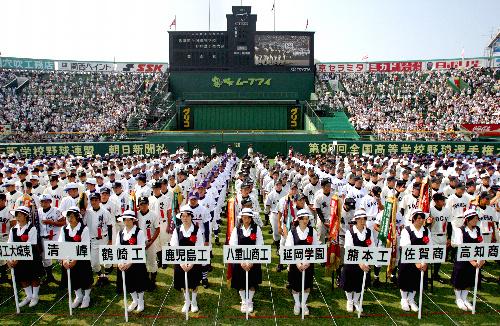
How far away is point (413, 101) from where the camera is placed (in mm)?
Answer: 45094

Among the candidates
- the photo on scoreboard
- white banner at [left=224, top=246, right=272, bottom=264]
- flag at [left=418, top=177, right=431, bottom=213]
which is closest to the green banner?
the photo on scoreboard

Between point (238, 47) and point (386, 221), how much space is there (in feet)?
105

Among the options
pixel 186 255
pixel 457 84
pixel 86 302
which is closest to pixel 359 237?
pixel 186 255

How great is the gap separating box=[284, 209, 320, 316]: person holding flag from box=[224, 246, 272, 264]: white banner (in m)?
0.46

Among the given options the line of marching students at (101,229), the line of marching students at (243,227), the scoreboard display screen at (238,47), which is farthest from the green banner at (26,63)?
the line of marching students at (101,229)

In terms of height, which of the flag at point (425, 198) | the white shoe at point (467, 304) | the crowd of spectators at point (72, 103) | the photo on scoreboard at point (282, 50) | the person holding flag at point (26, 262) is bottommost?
the white shoe at point (467, 304)

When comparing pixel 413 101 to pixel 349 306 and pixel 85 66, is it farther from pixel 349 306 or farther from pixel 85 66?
pixel 349 306

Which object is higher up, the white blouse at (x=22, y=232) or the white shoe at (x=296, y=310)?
the white blouse at (x=22, y=232)

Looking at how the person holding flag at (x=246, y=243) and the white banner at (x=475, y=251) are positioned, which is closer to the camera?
the white banner at (x=475, y=251)

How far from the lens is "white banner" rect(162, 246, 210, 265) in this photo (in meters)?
7.44

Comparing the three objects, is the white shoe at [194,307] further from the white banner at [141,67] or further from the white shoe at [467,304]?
the white banner at [141,67]

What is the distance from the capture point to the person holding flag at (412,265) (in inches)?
299

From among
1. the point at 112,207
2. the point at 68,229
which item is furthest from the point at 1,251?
the point at 112,207

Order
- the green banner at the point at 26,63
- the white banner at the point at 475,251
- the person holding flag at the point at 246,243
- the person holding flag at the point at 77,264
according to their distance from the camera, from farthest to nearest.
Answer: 1. the green banner at the point at 26,63
2. the person holding flag at the point at 77,264
3. the person holding flag at the point at 246,243
4. the white banner at the point at 475,251
